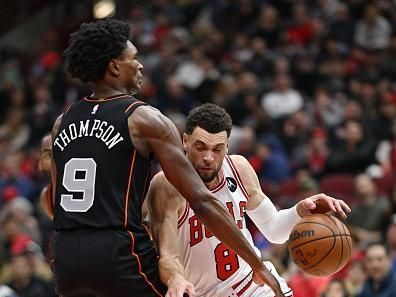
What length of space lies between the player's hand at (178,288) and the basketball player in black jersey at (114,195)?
11 centimetres

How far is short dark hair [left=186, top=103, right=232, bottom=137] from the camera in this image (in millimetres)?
5082

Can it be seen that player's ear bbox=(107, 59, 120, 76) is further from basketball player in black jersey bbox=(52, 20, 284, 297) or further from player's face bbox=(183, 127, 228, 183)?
player's face bbox=(183, 127, 228, 183)

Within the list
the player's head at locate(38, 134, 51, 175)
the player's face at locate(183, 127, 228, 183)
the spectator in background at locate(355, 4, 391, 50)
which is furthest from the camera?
the spectator in background at locate(355, 4, 391, 50)

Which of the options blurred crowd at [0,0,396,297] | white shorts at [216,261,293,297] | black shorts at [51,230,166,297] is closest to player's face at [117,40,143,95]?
black shorts at [51,230,166,297]

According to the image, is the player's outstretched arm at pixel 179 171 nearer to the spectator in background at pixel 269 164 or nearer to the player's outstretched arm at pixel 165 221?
the player's outstretched arm at pixel 165 221

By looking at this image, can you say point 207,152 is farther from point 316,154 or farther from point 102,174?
point 316,154

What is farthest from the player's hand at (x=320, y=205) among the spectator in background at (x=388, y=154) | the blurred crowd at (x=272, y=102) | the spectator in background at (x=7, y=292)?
the spectator in background at (x=388, y=154)

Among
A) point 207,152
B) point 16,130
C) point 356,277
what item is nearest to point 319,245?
point 207,152

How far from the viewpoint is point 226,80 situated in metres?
14.7

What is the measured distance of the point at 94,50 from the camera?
14.9ft

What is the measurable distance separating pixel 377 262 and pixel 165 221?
12.2 ft

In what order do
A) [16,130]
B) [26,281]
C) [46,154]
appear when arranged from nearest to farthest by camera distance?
[46,154] < [26,281] < [16,130]

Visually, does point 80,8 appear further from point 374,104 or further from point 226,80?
point 374,104

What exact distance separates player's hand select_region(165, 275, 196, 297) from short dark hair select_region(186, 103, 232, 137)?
3.32 feet
